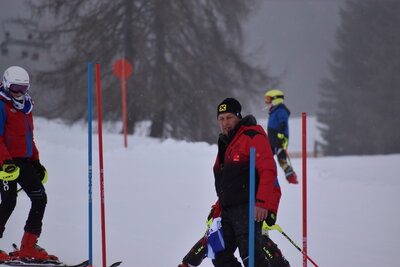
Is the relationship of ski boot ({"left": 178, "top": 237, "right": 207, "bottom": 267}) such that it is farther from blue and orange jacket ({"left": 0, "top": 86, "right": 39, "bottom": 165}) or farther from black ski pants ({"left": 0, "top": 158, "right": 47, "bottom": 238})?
blue and orange jacket ({"left": 0, "top": 86, "right": 39, "bottom": 165})

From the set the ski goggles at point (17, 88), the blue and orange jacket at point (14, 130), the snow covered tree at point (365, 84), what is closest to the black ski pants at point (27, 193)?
the blue and orange jacket at point (14, 130)

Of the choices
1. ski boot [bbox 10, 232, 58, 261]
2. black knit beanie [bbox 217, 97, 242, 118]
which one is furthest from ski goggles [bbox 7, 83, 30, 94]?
black knit beanie [bbox 217, 97, 242, 118]

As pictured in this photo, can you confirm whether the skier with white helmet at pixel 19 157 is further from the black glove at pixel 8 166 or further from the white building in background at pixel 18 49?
the white building in background at pixel 18 49

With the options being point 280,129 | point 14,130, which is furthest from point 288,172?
point 14,130

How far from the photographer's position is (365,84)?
1430 inches

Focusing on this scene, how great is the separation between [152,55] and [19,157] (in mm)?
14104

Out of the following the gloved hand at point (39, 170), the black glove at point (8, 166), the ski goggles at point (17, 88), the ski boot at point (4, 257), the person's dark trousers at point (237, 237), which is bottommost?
the ski boot at point (4, 257)

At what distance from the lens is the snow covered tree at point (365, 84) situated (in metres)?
32.6

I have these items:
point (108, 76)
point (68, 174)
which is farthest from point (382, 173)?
point (108, 76)

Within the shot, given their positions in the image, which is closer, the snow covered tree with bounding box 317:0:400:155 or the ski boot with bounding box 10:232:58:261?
the ski boot with bounding box 10:232:58:261

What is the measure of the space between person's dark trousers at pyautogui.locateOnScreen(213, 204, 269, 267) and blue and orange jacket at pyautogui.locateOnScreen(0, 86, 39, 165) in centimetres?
231

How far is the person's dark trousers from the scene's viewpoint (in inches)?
142

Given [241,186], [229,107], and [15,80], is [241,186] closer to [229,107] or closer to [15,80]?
[229,107]

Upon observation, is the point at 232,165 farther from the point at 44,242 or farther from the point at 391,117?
the point at 391,117
